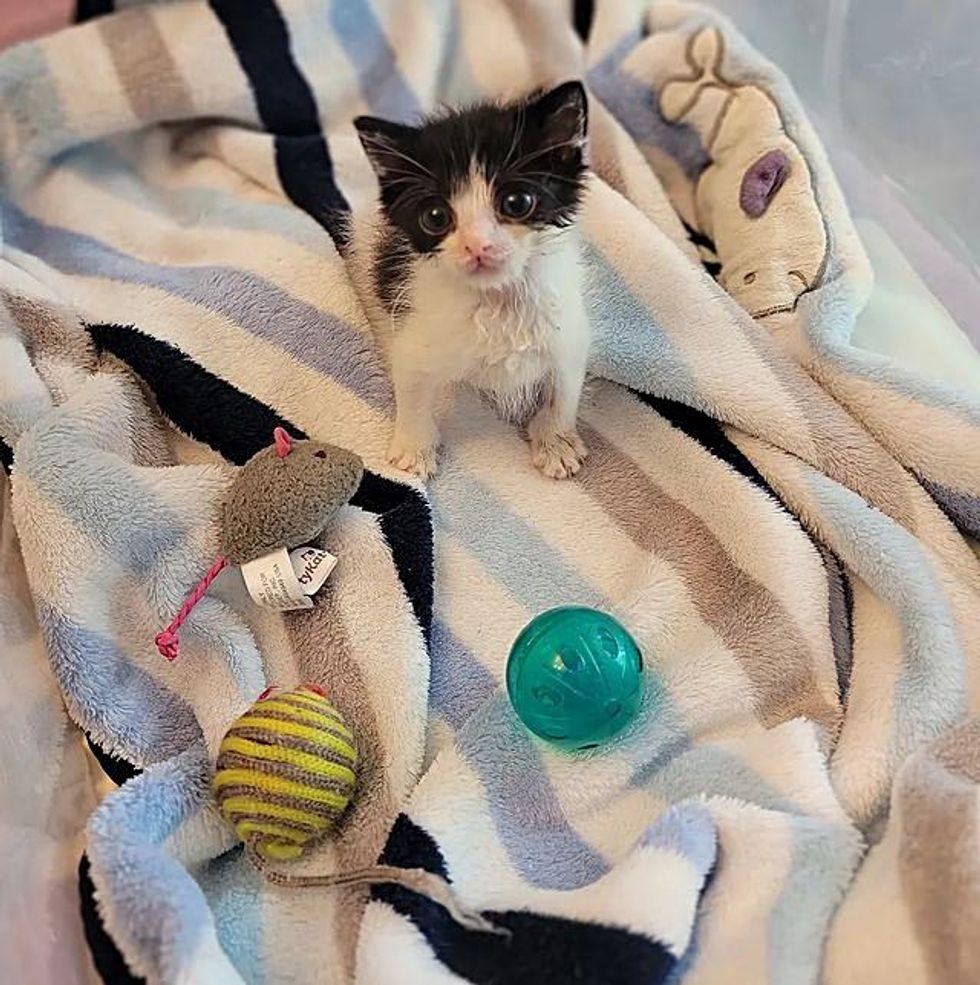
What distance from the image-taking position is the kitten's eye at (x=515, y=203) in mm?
1237

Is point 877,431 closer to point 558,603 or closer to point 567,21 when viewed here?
point 558,603

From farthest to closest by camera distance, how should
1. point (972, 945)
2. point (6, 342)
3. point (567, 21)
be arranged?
point (567, 21)
point (6, 342)
point (972, 945)

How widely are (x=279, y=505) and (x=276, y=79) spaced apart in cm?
75

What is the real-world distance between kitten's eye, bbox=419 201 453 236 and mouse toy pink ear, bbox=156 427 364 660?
9.4 inches

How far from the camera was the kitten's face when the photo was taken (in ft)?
4.03

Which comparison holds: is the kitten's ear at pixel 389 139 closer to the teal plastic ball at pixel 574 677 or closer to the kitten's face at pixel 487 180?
the kitten's face at pixel 487 180

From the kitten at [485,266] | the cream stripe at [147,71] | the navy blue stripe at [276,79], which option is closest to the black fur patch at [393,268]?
the kitten at [485,266]

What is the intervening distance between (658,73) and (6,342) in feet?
2.90

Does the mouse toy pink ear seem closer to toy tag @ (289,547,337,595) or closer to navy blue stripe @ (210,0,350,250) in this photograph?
toy tag @ (289,547,337,595)

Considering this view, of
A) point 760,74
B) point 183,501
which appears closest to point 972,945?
point 183,501

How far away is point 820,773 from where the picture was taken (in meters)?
1.19

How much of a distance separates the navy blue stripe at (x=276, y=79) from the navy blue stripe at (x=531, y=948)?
97 cm

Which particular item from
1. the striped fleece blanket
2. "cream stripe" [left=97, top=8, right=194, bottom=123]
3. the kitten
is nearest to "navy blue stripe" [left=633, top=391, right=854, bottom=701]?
the striped fleece blanket

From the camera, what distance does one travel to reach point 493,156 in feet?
4.05
